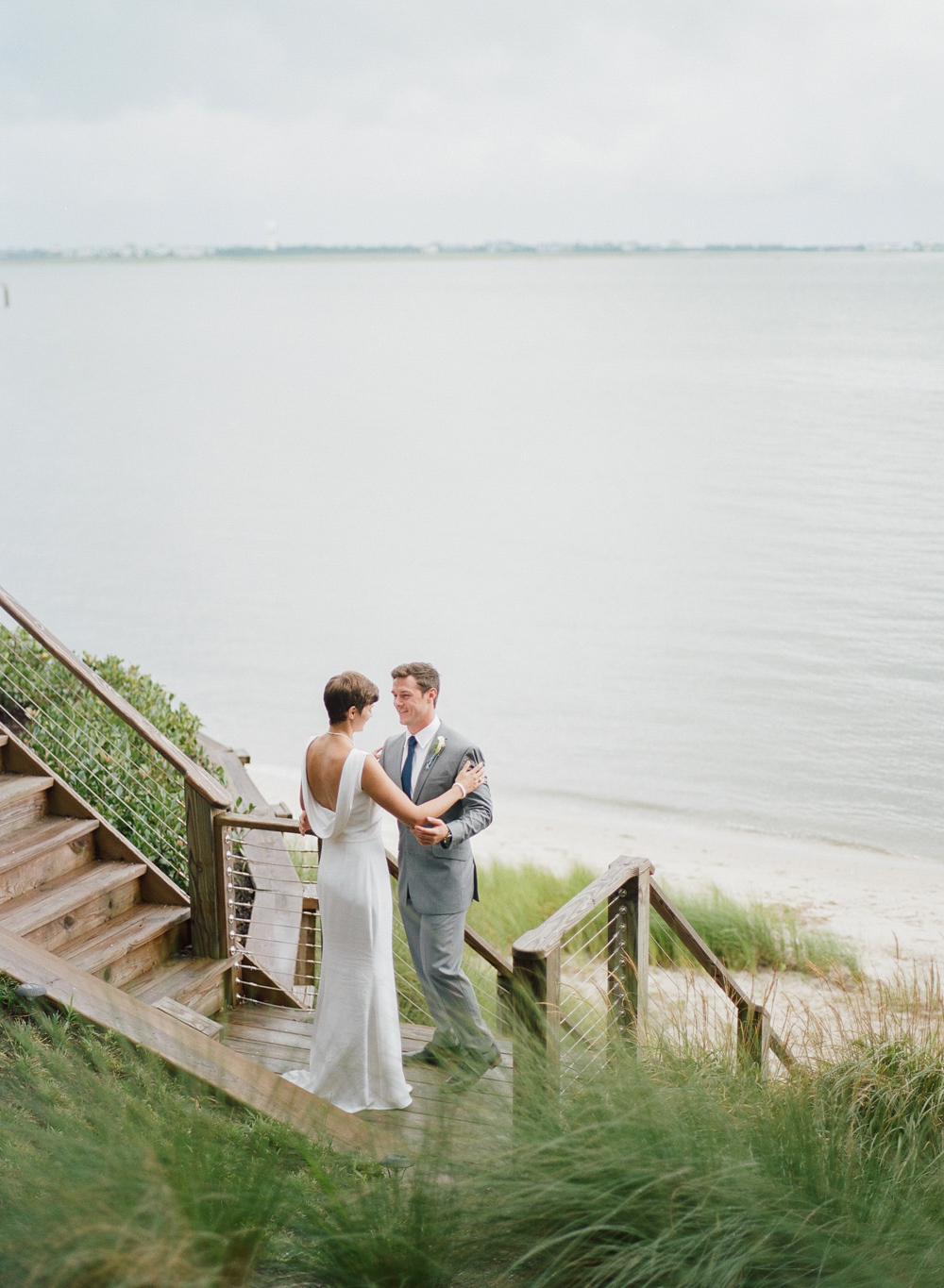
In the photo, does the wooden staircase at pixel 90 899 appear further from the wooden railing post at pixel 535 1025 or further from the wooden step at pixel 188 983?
the wooden railing post at pixel 535 1025

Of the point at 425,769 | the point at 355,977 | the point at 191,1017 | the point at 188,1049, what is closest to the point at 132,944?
the point at 191,1017

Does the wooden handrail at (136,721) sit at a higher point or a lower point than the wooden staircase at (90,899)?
higher

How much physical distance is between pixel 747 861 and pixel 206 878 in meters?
10.5

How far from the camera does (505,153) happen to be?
137m

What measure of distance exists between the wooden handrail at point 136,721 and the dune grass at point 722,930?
420 cm

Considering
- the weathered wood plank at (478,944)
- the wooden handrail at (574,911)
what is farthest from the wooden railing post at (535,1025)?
the weathered wood plank at (478,944)

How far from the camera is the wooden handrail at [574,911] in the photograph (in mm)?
4008

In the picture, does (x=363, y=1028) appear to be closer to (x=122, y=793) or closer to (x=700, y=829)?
(x=122, y=793)

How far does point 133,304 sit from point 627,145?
93.7 metres

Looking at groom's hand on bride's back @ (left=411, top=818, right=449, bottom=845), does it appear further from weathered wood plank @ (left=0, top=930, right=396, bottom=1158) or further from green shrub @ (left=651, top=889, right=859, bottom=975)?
green shrub @ (left=651, top=889, right=859, bottom=975)

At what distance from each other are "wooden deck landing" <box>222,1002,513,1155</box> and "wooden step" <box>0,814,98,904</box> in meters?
1.26

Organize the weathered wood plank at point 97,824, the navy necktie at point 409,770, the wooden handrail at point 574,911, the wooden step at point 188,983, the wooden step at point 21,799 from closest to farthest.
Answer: the wooden handrail at point 574,911 → the navy necktie at point 409,770 → the wooden step at point 188,983 → the wooden step at point 21,799 → the weathered wood plank at point 97,824

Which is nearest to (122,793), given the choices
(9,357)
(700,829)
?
(700,829)

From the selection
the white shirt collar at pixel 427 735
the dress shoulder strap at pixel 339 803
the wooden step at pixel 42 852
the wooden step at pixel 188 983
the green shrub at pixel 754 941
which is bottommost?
the green shrub at pixel 754 941
